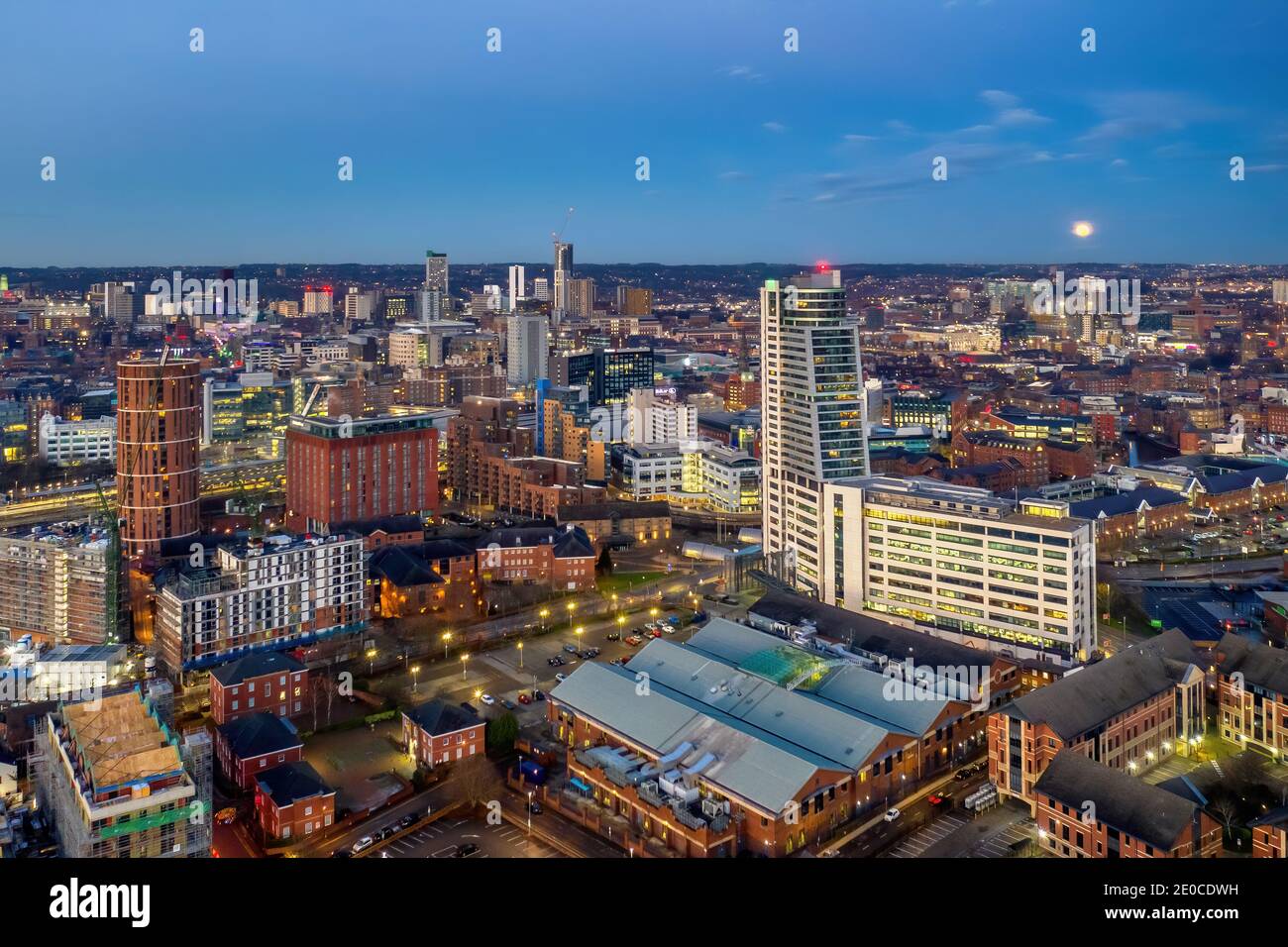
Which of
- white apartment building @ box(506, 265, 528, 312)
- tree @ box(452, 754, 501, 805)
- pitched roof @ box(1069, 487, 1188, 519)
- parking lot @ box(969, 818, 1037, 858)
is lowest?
parking lot @ box(969, 818, 1037, 858)

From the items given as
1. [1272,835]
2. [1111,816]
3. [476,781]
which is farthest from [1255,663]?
[476,781]

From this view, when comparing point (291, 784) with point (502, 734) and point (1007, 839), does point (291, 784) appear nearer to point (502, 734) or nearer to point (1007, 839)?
point (502, 734)

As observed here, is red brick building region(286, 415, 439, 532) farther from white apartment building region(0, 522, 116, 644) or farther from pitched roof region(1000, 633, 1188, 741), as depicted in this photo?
pitched roof region(1000, 633, 1188, 741)

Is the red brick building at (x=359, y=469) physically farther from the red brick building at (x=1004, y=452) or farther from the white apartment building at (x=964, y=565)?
the red brick building at (x=1004, y=452)

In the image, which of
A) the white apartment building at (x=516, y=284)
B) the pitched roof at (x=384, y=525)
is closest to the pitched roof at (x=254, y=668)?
the pitched roof at (x=384, y=525)

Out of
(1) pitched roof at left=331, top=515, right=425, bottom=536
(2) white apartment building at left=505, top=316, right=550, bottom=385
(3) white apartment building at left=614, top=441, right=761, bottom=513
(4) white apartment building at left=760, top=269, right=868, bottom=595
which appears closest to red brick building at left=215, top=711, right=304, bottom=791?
(1) pitched roof at left=331, top=515, right=425, bottom=536
